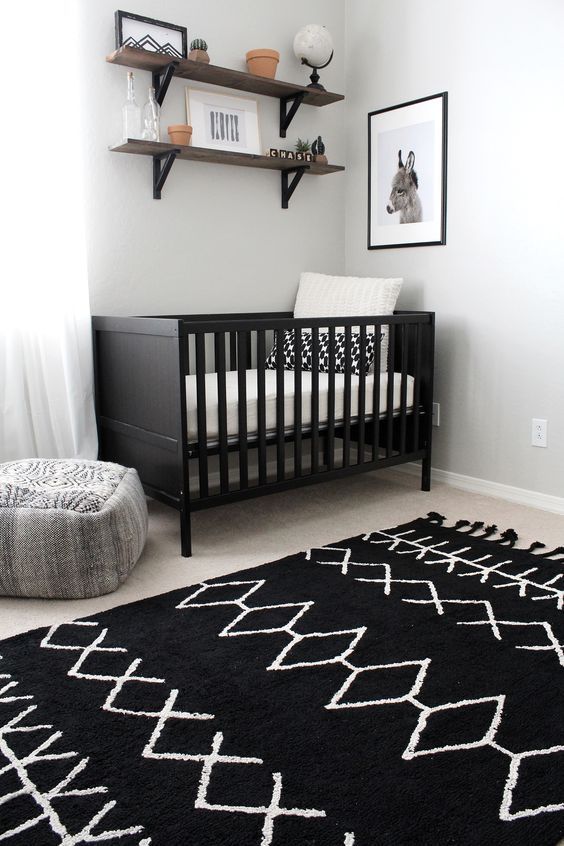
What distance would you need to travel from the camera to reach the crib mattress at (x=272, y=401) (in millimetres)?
2371

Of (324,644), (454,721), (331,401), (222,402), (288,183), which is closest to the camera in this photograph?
(454,721)

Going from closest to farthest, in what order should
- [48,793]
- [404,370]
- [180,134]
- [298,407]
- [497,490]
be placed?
[48,793], [298,407], [180,134], [404,370], [497,490]

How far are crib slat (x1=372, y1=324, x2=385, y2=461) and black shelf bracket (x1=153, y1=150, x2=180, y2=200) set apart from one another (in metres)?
1.00

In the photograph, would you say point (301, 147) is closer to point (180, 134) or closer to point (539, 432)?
point (180, 134)

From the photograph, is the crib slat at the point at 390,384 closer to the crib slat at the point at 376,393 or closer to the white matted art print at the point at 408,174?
the crib slat at the point at 376,393

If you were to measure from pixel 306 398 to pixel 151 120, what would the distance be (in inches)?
47.1

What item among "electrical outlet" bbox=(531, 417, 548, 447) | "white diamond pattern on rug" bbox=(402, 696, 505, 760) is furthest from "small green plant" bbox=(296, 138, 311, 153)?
"white diamond pattern on rug" bbox=(402, 696, 505, 760)

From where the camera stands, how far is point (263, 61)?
301 centimetres

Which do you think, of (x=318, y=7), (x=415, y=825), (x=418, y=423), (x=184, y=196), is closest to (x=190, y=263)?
(x=184, y=196)

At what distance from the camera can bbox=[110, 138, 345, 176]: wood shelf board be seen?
269 cm

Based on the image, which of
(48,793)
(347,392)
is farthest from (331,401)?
(48,793)

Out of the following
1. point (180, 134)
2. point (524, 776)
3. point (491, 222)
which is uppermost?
point (180, 134)

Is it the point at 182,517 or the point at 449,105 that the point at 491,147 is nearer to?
the point at 449,105

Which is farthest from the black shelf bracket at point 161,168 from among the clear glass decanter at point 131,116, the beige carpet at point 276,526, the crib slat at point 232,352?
the beige carpet at point 276,526
